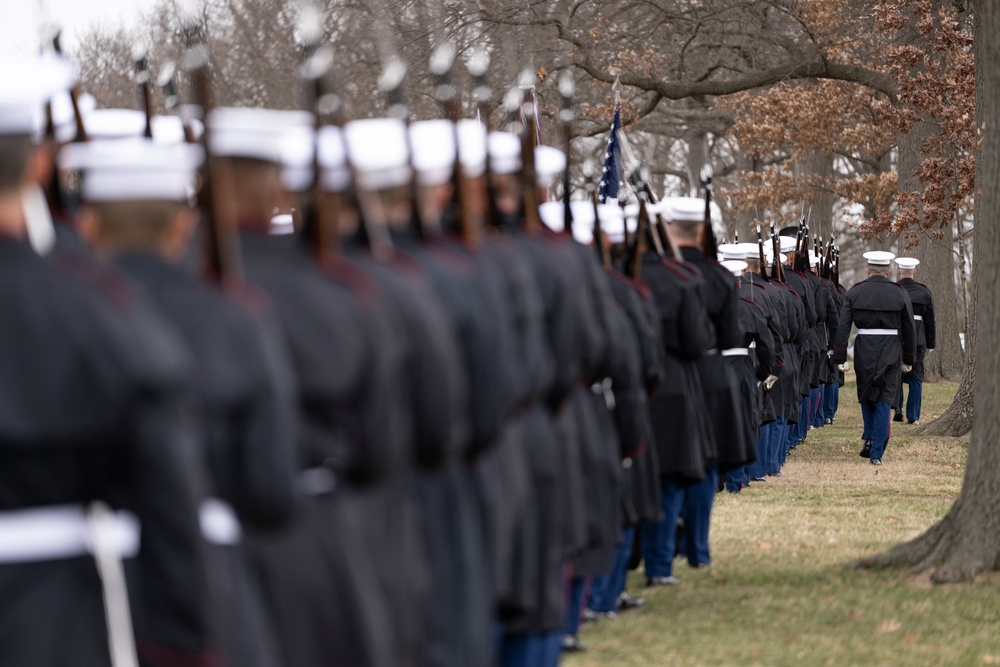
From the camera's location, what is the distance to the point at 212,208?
4070mm

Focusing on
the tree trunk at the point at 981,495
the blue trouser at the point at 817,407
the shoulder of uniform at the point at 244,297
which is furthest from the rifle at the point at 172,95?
the blue trouser at the point at 817,407

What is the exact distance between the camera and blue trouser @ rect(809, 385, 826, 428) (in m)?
21.9

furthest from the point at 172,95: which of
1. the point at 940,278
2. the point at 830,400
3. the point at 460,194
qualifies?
the point at 940,278

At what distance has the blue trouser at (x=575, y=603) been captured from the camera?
7.80 m

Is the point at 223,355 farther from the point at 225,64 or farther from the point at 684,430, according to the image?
the point at 225,64

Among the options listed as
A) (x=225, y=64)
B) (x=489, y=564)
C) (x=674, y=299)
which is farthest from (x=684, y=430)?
(x=225, y=64)

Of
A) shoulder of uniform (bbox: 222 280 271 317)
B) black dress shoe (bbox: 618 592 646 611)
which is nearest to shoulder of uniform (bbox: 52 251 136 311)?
shoulder of uniform (bbox: 222 280 271 317)

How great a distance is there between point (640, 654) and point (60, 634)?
5182mm

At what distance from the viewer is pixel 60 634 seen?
3406 mm

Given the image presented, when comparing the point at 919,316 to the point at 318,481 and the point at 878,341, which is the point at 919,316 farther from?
the point at 318,481

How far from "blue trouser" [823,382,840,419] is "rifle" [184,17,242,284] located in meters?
19.3

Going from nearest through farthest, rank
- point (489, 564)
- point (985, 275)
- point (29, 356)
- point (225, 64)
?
point (29, 356), point (489, 564), point (985, 275), point (225, 64)

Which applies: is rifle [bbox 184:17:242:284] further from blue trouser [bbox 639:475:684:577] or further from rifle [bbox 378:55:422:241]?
blue trouser [bbox 639:475:684:577]

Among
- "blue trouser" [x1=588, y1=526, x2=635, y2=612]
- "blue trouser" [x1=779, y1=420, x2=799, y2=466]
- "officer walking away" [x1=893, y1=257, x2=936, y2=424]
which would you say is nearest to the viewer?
"blue trouser" [x1=588, y1=526, x2=635, y2=612]
